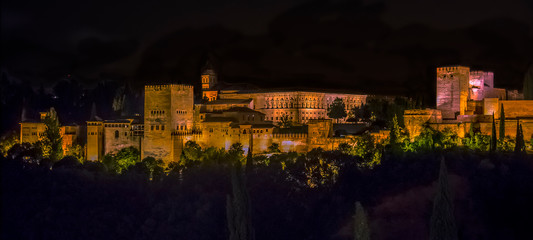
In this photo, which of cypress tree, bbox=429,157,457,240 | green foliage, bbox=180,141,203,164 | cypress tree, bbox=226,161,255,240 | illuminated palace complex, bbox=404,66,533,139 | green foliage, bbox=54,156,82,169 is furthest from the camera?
green foliage, bbox=54,156,82,169

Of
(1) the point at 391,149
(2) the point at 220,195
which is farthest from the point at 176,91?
(1) the point at 391,149

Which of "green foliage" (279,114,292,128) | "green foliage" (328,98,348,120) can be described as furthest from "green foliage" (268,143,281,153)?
"green foliage" (328,98,348,120)

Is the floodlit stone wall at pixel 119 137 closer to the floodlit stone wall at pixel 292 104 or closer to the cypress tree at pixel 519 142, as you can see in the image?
the floodlit stone wall at pixel 292 104

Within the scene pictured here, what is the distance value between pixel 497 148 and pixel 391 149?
18.0ft

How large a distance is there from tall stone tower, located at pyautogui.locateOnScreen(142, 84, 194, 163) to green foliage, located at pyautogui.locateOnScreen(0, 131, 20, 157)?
12.8m

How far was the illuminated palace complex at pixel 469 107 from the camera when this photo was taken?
3772cm

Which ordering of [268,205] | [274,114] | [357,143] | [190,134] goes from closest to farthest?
[268,205], [357,143], [190,134], [274,114]

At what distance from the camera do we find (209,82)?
186ft

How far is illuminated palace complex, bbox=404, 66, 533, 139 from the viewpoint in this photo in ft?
124

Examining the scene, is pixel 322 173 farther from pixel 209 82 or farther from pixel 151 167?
pixel 209 82

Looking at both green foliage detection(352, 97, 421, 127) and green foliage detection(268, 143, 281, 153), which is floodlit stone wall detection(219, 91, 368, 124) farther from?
green foliage detection(268, 143, 281, 153)

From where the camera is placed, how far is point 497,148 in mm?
35281

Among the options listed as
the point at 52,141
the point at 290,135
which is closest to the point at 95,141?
the point at 52,141

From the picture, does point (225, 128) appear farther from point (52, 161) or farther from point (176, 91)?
point (52, 161)
